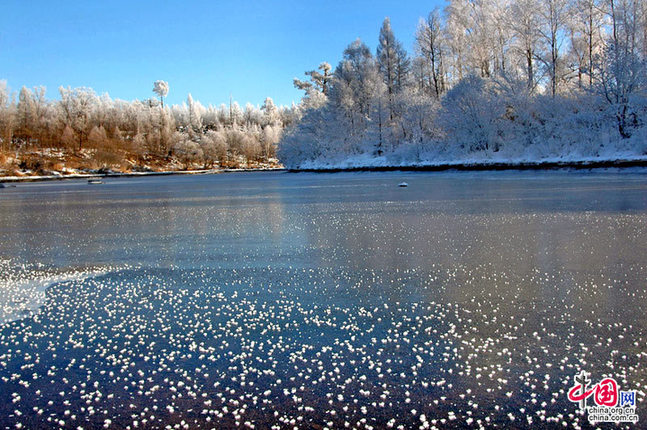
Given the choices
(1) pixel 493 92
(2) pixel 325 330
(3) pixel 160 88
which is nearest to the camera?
(2) pixel 325 330

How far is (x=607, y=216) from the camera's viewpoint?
25.9ft

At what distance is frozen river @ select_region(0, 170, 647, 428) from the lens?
2131mm

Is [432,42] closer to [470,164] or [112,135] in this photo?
[470,164]

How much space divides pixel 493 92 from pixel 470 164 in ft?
26.8

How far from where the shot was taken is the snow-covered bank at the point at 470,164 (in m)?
21.8

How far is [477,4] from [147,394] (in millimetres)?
43838

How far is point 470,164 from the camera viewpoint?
2888cm

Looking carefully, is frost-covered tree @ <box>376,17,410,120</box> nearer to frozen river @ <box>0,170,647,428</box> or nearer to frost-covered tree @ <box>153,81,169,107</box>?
frozen river @ <box>0,170,647,428</box>

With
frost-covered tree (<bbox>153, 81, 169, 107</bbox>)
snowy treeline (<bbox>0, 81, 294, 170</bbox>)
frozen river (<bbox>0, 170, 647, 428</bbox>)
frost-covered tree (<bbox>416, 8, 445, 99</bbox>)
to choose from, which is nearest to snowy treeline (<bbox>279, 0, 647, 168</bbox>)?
frost-covered tree (<bbox>416, 8, 445, 99</bbox>)

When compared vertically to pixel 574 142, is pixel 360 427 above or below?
below

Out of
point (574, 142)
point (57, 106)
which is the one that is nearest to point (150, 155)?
point (57, 106)

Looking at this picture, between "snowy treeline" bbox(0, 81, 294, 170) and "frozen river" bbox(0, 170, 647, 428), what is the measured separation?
244 ft

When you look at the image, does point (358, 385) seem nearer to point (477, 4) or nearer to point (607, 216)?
point (607, 216)

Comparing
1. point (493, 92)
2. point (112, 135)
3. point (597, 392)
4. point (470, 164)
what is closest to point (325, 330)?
point (597, 392)
